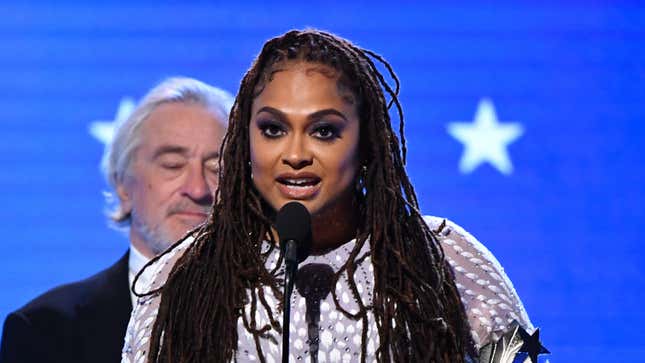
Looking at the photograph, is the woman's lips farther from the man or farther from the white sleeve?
the man

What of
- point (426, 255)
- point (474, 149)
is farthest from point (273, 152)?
point (474, 149)

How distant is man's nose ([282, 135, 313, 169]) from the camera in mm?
2172

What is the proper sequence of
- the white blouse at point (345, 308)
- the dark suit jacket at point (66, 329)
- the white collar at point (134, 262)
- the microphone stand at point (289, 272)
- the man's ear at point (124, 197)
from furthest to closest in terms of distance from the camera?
the man's ear at point (124, 197) < the white collar at point (134, 262) < the dark suit jacket at point (66, 329) < the white blouse at point (345, 308) < the microphone stand at point (289, 272)

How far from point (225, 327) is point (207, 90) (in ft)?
4.89

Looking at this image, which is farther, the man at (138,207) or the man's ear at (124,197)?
the man's ear at (124,197)

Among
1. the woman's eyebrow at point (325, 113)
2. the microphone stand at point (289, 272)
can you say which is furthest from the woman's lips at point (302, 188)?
the microphone stand at point (289, 272)

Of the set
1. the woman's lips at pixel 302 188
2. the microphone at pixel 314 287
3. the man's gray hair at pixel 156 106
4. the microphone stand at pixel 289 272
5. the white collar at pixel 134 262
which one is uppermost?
the man's gray hair at pixel 156 106

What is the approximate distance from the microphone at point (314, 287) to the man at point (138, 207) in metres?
1.20

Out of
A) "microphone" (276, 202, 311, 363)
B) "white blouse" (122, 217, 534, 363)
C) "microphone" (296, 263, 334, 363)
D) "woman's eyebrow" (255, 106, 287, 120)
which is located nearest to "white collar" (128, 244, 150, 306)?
"white blouse" (122, 217, 534, 363)

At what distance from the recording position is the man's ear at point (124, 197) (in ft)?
12.1

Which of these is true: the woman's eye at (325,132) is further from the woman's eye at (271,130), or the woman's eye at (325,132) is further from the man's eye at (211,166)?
the man's eye at (211,166)

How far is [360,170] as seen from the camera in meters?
2.31

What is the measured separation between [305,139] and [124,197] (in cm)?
162

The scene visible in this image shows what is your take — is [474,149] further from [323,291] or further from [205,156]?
[323,291]
